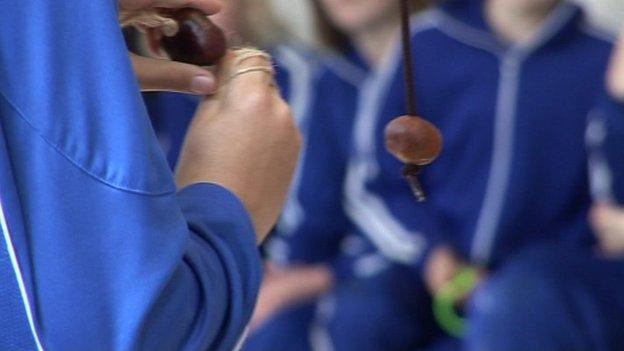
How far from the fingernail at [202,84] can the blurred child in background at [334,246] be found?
31.1 inches

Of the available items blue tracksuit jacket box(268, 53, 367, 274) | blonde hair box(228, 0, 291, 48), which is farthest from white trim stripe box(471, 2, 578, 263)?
blonde hair box(228, 0, 291, 48)

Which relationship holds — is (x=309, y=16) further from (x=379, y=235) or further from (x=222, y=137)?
(x=222, y=137)

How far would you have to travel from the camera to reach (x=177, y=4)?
603 millimetres

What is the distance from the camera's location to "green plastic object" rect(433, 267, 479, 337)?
1315 millimetres

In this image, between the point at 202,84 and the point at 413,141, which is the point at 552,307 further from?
the point at 202,84

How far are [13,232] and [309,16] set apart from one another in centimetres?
117

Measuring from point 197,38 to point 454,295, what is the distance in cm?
79

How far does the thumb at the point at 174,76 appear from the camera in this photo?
0.58m

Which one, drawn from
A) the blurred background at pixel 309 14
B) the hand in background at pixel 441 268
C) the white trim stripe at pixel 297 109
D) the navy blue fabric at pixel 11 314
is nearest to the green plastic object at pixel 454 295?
the hand in background at pixel 441 268

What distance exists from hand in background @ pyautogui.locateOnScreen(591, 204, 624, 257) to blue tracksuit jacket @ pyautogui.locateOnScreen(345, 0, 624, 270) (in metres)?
0.04

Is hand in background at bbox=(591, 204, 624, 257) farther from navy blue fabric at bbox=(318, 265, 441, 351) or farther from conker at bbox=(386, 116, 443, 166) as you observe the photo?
conker at bbox=(386, 116, 443, 166)

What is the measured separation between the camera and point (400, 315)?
133cm

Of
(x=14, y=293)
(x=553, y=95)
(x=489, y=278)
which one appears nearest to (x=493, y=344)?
(x=489, y=278)

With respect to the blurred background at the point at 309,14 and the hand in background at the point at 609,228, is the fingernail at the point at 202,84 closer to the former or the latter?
the hand in background at the point at 609,228
